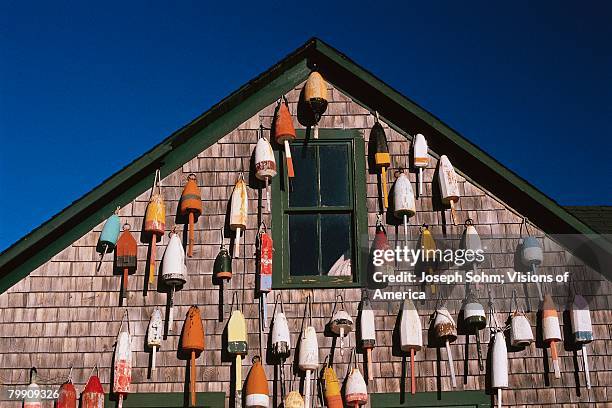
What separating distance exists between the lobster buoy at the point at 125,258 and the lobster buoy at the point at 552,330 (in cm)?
452

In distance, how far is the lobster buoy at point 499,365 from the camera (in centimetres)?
939

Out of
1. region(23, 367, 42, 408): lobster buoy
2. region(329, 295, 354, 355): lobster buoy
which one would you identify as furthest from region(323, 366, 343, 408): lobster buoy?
region(23, 367, 42, 408): lobster buoy

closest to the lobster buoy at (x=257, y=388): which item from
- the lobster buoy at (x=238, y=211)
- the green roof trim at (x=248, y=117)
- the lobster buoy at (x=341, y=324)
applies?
the lobster buoy at (x=341, y=324)

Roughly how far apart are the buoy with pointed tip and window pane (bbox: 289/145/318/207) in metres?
2.93

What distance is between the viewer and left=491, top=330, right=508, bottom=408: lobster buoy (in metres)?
9.39

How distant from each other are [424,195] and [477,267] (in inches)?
40.5

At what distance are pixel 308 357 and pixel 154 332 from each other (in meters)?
1.67

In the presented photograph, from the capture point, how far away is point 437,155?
10.6 metres

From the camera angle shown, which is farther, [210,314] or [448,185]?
[448,185]

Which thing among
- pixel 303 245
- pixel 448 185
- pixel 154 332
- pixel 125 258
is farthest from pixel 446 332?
pixel 125 258

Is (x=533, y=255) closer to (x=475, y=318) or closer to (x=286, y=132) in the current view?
(x=475, y=318)

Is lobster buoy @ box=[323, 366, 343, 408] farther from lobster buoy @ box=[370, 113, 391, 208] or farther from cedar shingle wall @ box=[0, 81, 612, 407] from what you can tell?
lobster buoy @ box=[370, 113, 391, 208]

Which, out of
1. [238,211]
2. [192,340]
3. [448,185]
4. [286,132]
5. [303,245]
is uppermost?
[286,132]

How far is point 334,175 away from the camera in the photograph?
1045cm
